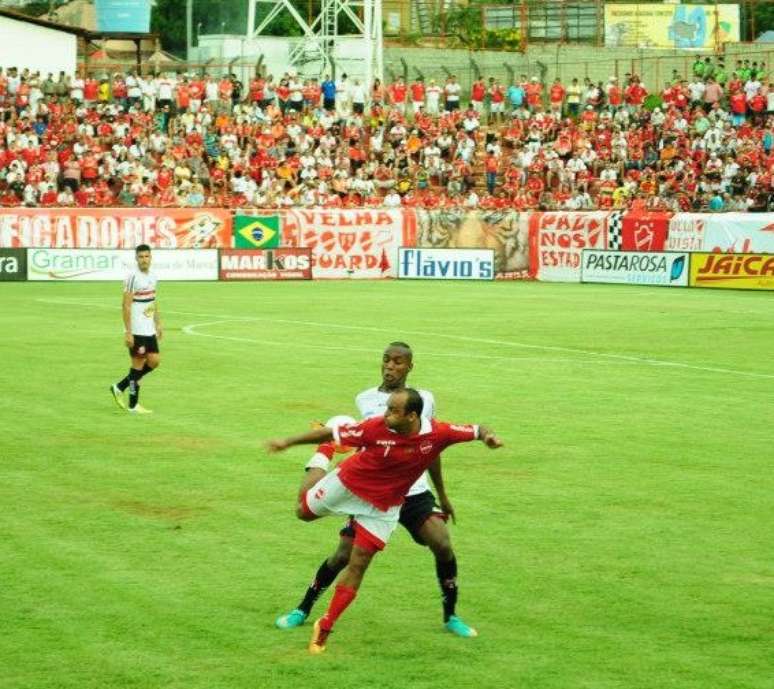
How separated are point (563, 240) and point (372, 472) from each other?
4070 cm

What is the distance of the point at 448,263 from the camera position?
50344mm

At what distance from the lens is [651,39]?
78.1 m

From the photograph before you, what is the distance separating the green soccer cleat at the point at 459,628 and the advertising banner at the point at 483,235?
4070 cm

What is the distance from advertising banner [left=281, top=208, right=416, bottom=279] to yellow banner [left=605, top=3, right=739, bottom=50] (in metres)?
31.0

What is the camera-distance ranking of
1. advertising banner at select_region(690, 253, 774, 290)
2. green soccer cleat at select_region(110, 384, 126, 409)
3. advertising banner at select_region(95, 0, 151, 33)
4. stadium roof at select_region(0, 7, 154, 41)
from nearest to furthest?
green soccer cleat at select_region(110, 384, 126, 409), advertising banner at select_region(690, 253, 774, 290), stadium roof at select_region(0, 7, 154, 41), advertising banner at select_region(95, 0, 151, 33)

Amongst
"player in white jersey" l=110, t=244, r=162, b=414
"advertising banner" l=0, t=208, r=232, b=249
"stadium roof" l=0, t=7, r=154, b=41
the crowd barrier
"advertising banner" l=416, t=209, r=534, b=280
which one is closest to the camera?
"player in white jersey" l=110, t=244, r=162, b=414

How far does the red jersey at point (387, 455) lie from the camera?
9.13 m

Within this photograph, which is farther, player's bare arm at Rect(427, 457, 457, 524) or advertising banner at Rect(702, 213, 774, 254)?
advertising banner at Rect(702, 213, 774, 254)

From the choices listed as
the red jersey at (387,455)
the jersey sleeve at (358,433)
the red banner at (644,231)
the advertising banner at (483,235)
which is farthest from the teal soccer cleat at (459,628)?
the advertising banner at (483,235)

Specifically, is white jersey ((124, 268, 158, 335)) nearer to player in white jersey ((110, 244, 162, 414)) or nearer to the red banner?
player in white jersey ((110, 244, 162, 414))

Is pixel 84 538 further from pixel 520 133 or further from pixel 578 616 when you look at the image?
pixel 520 133

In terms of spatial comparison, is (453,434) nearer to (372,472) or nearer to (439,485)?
(372,472)

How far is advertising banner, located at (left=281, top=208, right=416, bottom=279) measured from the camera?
49531 mm

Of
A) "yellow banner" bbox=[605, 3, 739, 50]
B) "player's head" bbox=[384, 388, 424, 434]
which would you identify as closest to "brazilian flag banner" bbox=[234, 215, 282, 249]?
"yellow banner" bbox=[605, 3, 739, 50]
